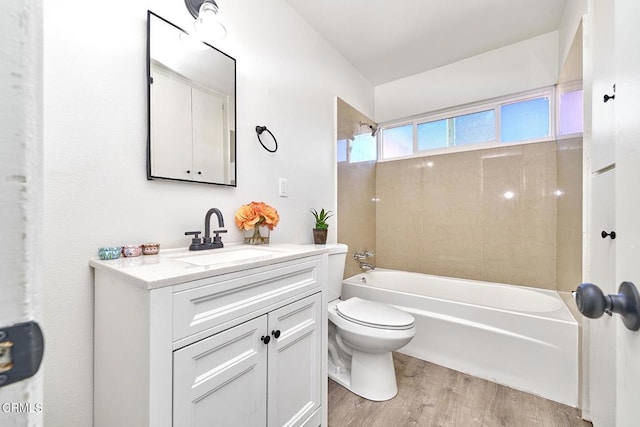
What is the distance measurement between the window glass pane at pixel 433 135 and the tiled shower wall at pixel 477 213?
15 cm

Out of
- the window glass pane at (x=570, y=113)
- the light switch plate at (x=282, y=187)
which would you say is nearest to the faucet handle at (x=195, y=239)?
the light switch plate at (x=282, y=187)

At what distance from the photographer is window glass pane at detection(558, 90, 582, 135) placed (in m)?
1.64

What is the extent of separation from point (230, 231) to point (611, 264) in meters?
1.70

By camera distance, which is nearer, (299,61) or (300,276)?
(300,276)

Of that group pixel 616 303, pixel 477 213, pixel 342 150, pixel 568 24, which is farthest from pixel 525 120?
pixel 616 303

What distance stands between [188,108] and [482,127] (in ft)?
8.29

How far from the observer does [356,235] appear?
270 cm

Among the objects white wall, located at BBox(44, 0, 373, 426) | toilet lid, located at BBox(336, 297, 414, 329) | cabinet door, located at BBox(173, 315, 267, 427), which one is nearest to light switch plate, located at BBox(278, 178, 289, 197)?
white wall, located at BBox(44, 0, 373, 426)

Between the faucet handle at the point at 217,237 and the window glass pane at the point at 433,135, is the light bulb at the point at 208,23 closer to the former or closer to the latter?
the faucet handle at the point at 217,237

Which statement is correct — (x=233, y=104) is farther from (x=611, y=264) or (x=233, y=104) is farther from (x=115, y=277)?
(x=611, y=264)

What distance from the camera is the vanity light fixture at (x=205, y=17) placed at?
127 centimetres

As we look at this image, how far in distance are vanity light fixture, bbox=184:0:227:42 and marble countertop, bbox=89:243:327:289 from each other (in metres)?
1.05

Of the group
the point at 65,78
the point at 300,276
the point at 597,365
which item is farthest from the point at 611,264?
the point at 65,78

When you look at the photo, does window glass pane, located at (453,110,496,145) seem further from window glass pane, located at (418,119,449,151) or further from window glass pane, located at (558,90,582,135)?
window glass pane, located at (558,90,582,135)
